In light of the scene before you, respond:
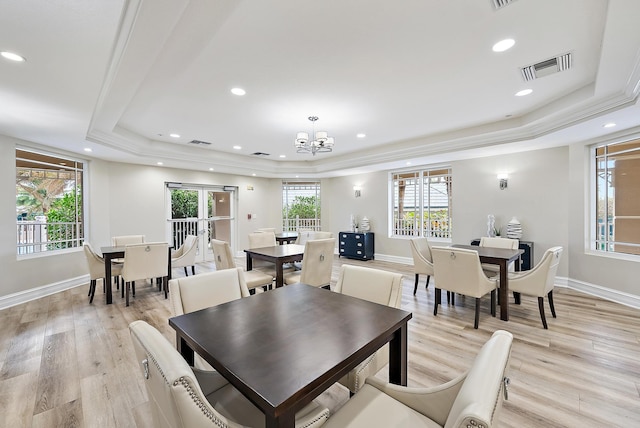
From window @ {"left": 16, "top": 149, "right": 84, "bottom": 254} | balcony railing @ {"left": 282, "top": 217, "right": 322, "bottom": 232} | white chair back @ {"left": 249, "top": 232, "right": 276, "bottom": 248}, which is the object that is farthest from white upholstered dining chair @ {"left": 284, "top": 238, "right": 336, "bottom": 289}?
balcony railing @ {"left": 282, "top": 217, "right": 322, "bottom": 232}

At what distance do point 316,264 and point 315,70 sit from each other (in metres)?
2.11

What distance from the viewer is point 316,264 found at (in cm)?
335

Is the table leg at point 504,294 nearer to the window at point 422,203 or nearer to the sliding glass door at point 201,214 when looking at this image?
the window at point 422,203

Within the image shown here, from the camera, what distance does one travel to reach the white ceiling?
1.90m

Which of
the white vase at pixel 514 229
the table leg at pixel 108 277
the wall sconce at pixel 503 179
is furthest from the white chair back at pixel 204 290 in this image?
the wall sconce at pixel 503 179

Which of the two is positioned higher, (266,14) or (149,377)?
(266,14)

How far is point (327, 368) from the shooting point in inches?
39.7

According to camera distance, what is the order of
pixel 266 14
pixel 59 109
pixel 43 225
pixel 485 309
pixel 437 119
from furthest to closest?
pixel 43 225 < pixel 437 119 < pixel 485 309 < pixel 59 109 < pixel 266 14

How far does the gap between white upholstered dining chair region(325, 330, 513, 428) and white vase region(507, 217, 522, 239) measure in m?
4.94

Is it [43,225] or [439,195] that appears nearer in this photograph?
[43,225]

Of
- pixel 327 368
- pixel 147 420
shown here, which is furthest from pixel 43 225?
pixel 327 368

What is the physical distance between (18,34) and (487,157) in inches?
255

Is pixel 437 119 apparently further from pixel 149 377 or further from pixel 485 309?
pixel 149 377

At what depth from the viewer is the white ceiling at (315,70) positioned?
1.90 metres
